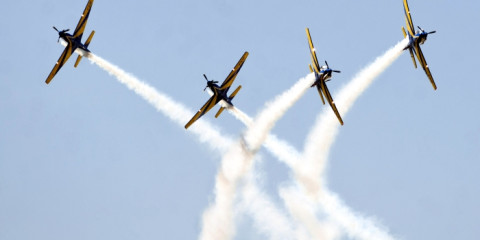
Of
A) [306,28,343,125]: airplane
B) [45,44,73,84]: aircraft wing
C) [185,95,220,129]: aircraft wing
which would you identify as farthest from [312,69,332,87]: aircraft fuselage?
[45,44,73,84]: aircraft wing

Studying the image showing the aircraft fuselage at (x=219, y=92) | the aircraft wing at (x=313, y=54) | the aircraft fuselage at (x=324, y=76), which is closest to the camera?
the aircraft fuselage at (x=324, y=76)

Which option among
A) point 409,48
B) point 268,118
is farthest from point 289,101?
point 409,48

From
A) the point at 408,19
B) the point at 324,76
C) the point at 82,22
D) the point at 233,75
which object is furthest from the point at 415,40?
the point at 82,22

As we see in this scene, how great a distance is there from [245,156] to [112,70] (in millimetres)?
18973

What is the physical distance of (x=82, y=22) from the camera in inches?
4500

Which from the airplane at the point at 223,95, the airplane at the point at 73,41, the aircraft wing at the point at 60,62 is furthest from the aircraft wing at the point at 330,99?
the aircraft wing at the point at 60,62

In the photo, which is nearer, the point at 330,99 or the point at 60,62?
the point at 330,99

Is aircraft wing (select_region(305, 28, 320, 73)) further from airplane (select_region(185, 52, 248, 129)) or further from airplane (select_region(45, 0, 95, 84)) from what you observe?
airplane (select_region(45, 0, 95, 84))

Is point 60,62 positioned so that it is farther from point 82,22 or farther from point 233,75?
point 233,75

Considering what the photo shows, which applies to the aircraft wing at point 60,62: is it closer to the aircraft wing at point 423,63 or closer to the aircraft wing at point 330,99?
the aircraft wing at point 330,99

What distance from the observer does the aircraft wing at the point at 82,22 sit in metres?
114

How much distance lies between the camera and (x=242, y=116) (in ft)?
369

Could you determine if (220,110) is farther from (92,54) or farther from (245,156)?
(92,54)

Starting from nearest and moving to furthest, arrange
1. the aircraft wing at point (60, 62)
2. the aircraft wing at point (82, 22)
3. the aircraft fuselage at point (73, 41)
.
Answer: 1. the aircraft fuselage at point (73, 41)
2. the aircraft wing at point (82, 22)
3. the aircraft wing at point (60, 62)
